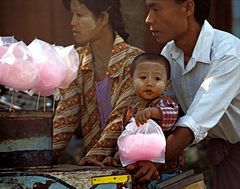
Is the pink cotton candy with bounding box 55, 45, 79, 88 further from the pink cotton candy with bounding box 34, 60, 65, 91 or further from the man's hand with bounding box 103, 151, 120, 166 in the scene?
the man's hand with bounding box 103, 151, 120, 166

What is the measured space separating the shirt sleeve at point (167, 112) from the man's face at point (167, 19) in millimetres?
429

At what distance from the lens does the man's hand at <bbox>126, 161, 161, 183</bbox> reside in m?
3.59

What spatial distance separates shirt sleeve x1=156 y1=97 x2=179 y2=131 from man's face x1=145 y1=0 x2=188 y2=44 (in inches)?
16.9

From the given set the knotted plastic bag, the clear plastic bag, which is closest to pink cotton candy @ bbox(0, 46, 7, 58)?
the knotted plastic bag

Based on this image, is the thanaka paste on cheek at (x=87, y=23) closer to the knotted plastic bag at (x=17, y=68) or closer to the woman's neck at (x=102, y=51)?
the woman's neck at (x=102, y=51)

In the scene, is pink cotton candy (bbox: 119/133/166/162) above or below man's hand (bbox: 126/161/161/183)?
above

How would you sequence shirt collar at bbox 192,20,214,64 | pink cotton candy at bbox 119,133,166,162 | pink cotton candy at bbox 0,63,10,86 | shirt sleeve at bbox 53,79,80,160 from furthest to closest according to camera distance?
shirt sleeve at bbox 53,79,80,160
shirt collar at bbox 192,20,214,64
pink cotton candy at bbox 119,133,166,162
pink cotton candy at bbox 0,63,10,86

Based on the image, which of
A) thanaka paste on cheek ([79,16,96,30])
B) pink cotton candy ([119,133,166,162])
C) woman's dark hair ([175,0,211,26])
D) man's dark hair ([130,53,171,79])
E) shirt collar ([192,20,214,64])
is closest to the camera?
pink cotton candy ([119,133,166,162])

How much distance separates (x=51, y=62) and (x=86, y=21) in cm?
91

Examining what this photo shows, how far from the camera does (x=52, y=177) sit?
3367 millimetres

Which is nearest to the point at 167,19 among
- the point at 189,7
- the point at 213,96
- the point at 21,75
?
the point at 189,7

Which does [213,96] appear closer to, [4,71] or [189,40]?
[189,40]

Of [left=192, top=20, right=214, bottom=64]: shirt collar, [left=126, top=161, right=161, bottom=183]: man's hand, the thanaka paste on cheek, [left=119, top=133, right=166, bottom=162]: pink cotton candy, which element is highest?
the thanaka paste on cheek

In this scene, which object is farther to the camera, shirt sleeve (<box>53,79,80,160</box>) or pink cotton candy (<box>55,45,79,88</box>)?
shirt sleeve (<box>53,79,80,160</box>)
